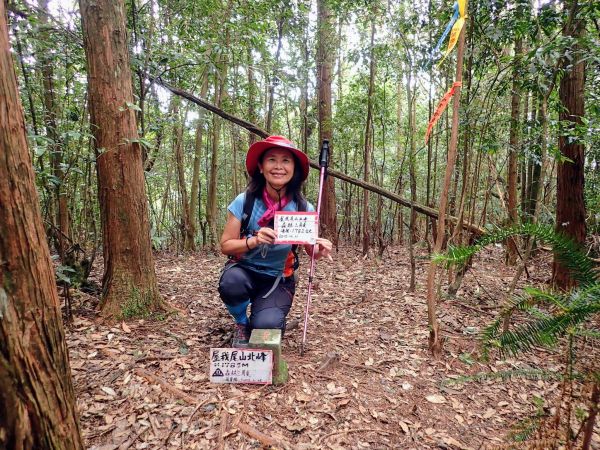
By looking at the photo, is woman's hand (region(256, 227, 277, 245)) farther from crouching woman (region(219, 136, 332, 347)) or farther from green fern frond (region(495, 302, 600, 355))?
green fern frond (region(495, 302, 600, 355))

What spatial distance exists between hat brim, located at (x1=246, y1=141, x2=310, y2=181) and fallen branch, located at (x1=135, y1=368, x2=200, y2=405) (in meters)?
1.78

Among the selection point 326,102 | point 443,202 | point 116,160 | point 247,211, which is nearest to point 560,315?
point 443,202

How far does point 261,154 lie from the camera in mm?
3047

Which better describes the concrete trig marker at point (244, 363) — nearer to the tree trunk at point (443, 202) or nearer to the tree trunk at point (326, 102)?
the tree trunk at point (443, 202)

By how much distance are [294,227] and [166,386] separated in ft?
4.79

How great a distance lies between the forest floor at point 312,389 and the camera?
212 cm

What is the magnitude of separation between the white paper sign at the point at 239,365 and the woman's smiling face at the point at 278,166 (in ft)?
4.45

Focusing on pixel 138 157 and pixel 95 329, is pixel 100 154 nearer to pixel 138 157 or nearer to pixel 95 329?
pixel 138 157

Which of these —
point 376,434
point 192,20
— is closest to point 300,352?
point 376,434

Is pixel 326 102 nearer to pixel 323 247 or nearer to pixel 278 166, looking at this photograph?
pixel 278 166

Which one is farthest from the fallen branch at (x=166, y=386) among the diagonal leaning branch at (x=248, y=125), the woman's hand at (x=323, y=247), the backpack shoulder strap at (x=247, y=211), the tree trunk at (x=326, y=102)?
the tree trunk at (x=326, y=102)

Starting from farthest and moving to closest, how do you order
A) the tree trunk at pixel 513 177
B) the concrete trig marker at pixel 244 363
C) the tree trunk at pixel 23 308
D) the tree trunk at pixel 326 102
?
the tree trunk at pixel 326 102 < the tree trunk at pixel 513 177 < the concrete trig marker at pixel 244 363 < the tree trunk at pixel 23 308

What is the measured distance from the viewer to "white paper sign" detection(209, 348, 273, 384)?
2.54 m

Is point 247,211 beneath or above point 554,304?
above
